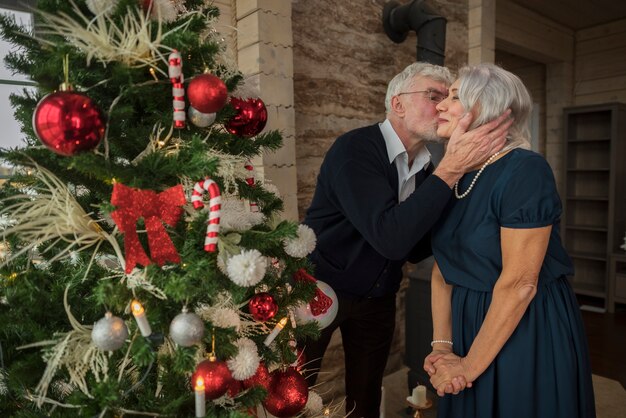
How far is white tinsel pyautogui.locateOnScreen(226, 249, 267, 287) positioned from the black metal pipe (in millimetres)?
2140

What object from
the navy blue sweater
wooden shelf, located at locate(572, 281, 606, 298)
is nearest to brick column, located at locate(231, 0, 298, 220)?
the navy blue sweater

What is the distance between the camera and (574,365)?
1213 mm

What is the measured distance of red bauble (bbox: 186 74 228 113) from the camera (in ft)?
2.91

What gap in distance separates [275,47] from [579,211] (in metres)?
4.27

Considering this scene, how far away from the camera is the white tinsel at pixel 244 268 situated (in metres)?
0.83

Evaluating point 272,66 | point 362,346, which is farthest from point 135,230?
point 272,66

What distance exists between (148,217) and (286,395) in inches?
21.7

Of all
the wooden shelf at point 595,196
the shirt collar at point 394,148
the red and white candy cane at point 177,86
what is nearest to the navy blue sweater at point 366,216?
the shirt collar at point 394,148

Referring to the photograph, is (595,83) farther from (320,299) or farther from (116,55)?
(116,55)

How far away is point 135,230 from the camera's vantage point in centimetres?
84

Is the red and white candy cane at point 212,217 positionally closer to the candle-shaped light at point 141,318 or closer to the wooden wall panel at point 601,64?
the candle-shaped light at point 141,318

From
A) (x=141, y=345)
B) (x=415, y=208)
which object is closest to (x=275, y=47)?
(x=415, y=208)

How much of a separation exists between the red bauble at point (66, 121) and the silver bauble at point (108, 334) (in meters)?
0.30

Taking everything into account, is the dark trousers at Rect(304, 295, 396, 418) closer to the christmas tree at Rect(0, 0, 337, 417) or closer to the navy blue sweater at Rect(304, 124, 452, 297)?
the navy blue sweater at Rect(304, 124, 452, 297)
